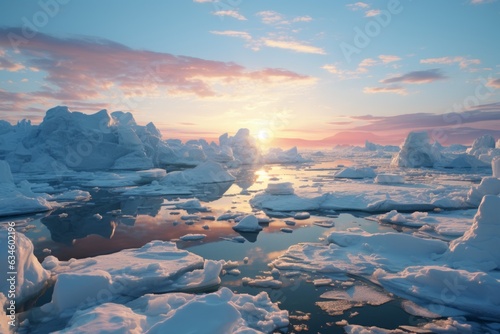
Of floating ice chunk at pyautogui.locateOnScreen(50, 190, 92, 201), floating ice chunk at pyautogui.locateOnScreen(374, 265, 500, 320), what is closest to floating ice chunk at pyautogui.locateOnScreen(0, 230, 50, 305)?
floating ice chunk at pyautogui.locateOnScreen(374, 265, 500, 320)

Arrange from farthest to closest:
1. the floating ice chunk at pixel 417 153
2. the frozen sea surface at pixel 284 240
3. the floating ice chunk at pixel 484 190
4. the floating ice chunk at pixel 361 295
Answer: the floating ice chunk at pixel 417 153
the floating ice chunk at pixel 484 190
the floating ice chunk at pixel 361 295
the frozen sea surface at pixel 284 240

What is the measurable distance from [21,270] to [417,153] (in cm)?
4598

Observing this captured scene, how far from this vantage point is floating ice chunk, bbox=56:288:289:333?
193 inches

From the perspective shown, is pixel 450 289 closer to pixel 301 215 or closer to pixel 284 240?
pixel 284 240

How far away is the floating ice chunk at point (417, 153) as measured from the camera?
1633 inches

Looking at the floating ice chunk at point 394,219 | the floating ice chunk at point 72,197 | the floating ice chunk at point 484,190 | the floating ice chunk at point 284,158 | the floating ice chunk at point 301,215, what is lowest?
the floating ice chunk at point 284,158

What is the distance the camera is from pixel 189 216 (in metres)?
14.5

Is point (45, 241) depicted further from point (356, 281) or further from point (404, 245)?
point (404, 245)

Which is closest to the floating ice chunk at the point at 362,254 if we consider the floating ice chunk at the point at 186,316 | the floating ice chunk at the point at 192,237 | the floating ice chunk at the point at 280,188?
the floating ice chunk at the point at 186,316

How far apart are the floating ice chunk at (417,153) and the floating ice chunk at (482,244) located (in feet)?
120

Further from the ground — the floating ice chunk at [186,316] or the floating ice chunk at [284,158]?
the floating ice chunk at [186,316]

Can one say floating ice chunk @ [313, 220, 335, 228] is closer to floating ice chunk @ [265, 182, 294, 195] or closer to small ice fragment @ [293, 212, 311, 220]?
small ice fragment @ [293, 212, 311, 220]

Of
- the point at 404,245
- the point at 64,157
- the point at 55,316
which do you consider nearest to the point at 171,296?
the point at 55,316

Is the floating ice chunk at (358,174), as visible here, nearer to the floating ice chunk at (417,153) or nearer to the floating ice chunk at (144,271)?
the floating ice chunk at (417,153)
